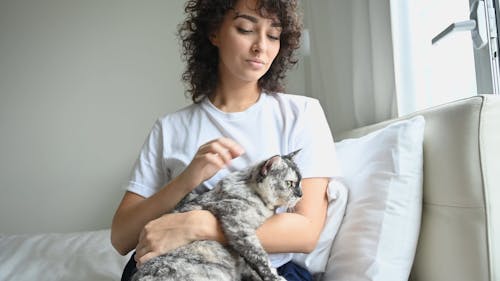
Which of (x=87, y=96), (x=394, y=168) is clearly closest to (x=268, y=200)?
(x=394, y=168)

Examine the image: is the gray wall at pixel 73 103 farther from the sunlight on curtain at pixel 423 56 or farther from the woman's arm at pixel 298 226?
the woman's arm at pixel 298 226

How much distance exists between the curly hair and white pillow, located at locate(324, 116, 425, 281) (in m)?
0.36

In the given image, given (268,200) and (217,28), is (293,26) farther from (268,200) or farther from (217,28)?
(268,200)

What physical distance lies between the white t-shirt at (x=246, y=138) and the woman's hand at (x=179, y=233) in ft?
0.47

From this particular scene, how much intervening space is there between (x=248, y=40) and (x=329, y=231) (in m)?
0.53

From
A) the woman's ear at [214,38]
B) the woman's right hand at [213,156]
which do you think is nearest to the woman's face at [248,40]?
the woman's ear at [214,38]

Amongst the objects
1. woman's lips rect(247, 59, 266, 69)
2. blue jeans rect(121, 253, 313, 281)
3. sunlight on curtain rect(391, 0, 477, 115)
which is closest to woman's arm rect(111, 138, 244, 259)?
blue jeans rect(121, 253, 313, 281)

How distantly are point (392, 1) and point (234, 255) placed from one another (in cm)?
117

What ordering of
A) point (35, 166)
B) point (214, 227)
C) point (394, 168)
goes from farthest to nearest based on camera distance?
point (35, 166)
point (394, 168)
point (214, 227)

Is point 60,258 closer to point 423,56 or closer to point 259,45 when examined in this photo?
point 259,45

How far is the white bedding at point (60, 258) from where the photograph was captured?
1.54 m

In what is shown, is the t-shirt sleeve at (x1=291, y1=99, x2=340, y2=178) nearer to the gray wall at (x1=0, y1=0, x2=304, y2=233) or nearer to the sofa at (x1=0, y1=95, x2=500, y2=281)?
the sofa at (x1=0, y1=95, x2=500, y2=281)

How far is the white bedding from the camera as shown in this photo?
5.07 feet

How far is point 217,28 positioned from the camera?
3.56 ft
